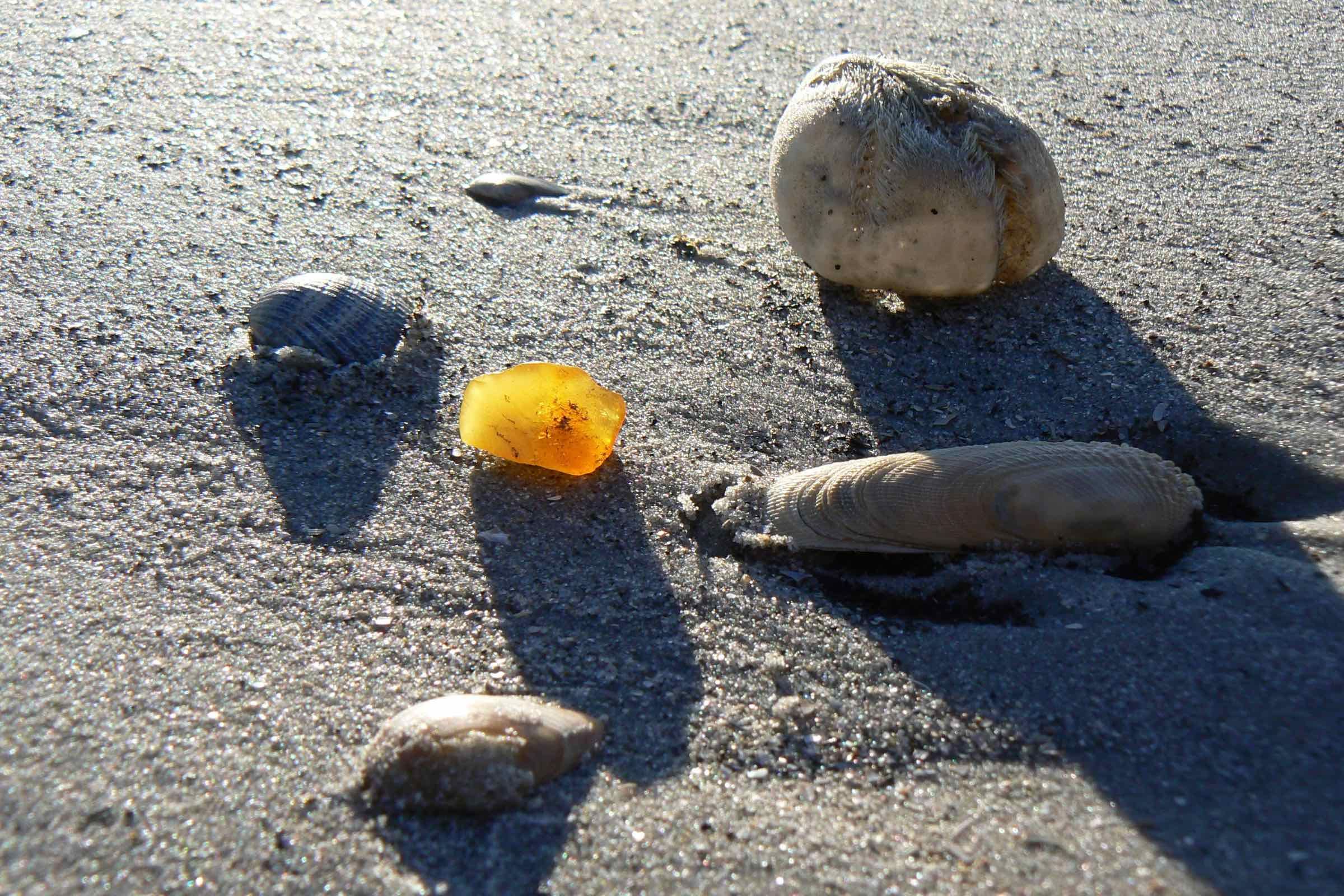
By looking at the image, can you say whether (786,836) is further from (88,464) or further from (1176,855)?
(88,464)

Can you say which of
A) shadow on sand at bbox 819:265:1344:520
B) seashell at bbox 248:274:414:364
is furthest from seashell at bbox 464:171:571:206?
shadow on sand at bbox 819:265:1344:520

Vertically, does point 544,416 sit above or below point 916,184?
below

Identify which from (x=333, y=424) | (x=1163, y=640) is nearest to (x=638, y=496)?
(x=333, y=424)

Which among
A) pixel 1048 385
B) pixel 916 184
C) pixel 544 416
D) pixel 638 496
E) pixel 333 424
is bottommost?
pixel 333 424

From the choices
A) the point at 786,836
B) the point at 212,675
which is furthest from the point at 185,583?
the point at 786,836

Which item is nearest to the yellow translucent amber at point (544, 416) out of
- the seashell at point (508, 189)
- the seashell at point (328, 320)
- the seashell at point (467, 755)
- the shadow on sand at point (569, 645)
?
the shadow on sand at point (569, 645)

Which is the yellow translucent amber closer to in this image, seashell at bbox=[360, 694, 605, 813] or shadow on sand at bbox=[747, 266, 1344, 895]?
shadow on sand at bbox=[747, 266, 1344, 895]

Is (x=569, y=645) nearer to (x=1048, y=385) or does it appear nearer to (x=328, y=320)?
(x=328, y=320)

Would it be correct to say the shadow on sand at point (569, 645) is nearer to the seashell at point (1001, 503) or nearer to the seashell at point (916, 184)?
the seashell at point (1001, 503)
